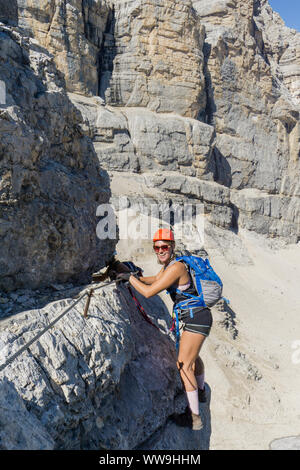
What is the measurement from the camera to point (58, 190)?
4891 millimetres

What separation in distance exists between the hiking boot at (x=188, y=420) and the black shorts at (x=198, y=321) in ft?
3.22

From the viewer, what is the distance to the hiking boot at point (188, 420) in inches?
160

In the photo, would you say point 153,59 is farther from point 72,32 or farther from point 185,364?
point 185,364

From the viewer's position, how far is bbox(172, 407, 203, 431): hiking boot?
4062mm

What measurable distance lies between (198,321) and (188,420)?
3.97ft

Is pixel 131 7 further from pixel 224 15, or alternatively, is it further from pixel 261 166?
pixel 261 166

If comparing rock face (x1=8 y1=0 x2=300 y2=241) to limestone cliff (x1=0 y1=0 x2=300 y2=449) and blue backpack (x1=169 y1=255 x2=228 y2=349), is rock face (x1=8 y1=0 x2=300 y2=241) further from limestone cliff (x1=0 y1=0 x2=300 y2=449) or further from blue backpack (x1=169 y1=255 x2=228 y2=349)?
blue backpack (x1=169 y1=255 x2=228 y2=349)

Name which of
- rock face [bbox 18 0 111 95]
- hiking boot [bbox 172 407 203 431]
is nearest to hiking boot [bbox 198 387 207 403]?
hiking boot [bbox 172 407 203 431]

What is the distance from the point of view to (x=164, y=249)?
397 cm

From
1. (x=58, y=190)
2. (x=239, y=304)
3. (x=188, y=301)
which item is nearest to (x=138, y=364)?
(x=188, y=301)

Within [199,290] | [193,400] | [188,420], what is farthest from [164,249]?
[188,420]

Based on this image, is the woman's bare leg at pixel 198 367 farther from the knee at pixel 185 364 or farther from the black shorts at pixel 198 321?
the black shorts at pixel 198 321

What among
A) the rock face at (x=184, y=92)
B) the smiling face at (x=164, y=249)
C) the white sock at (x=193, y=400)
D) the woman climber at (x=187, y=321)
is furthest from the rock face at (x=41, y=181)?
the rock face at (x=184, y=92)

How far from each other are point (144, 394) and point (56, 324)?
4.71 ft
